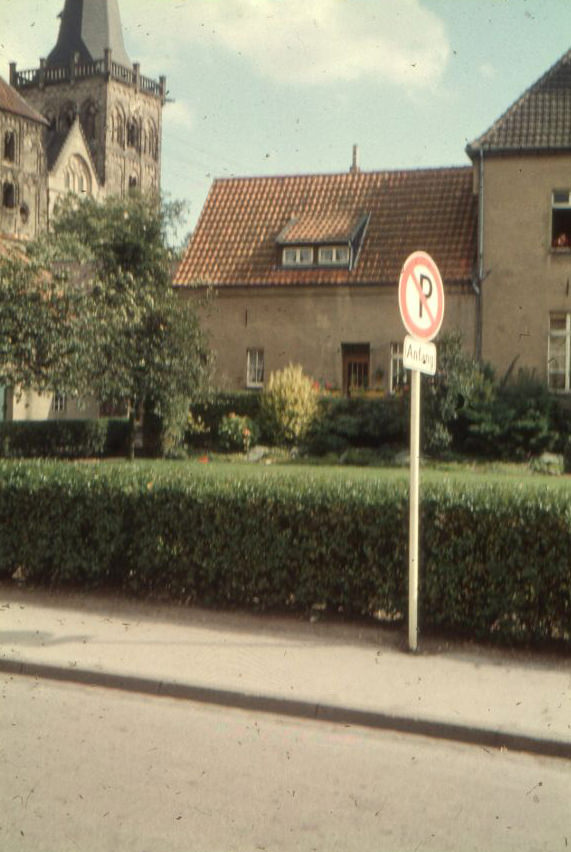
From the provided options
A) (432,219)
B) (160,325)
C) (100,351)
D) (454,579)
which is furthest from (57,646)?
(432,219)

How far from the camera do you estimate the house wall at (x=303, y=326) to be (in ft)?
107

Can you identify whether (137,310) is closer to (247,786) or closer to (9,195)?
(247,786)

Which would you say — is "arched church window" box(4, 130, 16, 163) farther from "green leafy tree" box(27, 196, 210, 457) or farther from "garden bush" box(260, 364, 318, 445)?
"garden bush" box(260, 364, 318, 445)

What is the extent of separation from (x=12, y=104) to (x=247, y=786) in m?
66.1

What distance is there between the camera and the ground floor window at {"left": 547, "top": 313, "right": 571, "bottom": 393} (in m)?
30.4

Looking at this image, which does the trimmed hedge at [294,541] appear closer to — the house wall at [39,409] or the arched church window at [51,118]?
the house wall at [39,409]

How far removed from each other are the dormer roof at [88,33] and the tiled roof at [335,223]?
5592 cm

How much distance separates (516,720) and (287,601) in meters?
3.13

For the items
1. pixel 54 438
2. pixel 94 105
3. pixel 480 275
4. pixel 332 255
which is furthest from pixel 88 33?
pixel 480 275

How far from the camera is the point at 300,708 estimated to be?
6.68 meters

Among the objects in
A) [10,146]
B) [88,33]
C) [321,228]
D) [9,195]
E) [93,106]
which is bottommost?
[321,228]

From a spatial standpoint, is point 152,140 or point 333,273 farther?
point 152,140

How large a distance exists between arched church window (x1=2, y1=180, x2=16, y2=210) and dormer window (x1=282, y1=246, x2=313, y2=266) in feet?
146

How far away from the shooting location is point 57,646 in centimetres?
800
